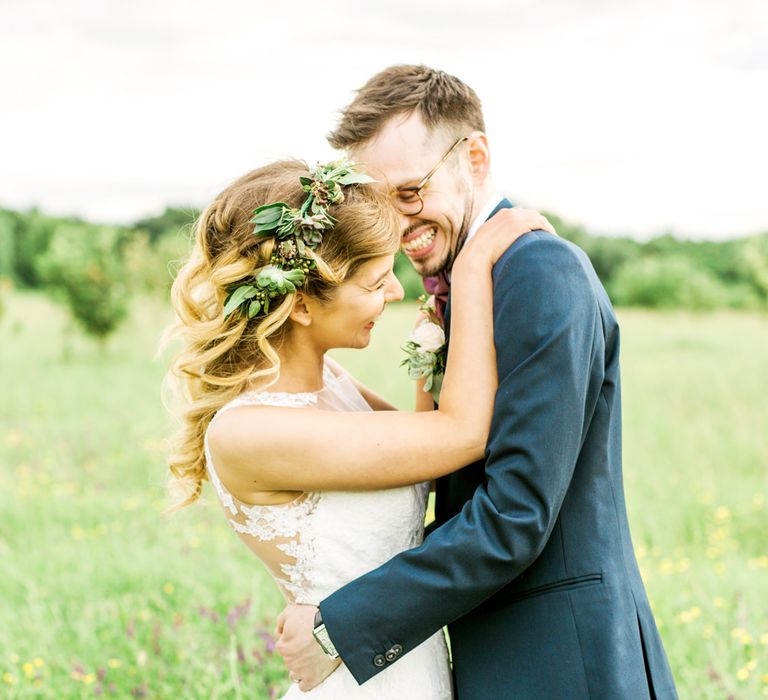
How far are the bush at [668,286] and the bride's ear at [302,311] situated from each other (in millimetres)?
29507

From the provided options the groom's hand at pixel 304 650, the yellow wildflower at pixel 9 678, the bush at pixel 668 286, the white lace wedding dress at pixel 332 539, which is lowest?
the bush at pixel 668 286

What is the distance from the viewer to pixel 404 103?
8.80 feet

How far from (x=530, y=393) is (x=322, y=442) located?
537mm

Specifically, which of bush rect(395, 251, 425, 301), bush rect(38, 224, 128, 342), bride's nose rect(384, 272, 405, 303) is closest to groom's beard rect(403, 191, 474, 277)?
bride's nose rect(384, 272, 405, 303)

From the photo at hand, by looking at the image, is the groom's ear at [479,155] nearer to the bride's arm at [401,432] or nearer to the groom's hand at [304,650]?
the bride's arm at [401,432]

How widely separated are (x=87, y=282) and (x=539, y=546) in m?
14.9

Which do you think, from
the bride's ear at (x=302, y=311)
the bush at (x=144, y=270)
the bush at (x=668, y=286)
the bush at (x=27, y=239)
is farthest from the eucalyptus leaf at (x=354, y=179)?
the bush at (x=27, y=239)

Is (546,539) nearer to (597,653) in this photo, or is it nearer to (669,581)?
(597,653)

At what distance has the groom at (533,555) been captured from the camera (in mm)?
2061

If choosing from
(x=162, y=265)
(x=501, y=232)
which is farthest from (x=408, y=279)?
(x=501, y=232)

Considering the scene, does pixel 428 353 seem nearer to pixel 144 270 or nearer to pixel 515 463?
pixel 515 463

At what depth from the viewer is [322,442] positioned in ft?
7.30

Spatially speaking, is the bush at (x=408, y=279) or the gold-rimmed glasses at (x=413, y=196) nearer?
the gold-rimmed glasses at (x=413, y=196)

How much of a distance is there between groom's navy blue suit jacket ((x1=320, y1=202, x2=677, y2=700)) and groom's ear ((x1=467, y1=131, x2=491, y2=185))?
62cm
